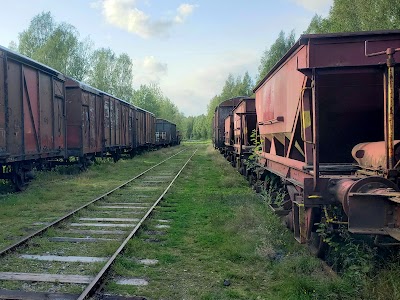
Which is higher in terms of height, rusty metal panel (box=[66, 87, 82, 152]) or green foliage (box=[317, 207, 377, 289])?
rusty metal panel (box=[66, 87, 82, 152])

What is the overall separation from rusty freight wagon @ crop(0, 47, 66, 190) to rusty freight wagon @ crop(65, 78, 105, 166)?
1464 millimetres

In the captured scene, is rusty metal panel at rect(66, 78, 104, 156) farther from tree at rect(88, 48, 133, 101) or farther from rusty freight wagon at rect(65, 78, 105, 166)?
tree at rect(88, 48, 133, 101)

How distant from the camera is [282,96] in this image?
6.72 meters

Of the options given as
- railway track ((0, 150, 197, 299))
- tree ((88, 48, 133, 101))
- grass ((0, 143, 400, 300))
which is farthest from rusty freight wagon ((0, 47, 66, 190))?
tree ((88, 48, 133, 101))

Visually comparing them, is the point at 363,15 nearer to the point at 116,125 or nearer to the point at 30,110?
the point at 116,125

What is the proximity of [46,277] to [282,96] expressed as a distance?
4.69 meters

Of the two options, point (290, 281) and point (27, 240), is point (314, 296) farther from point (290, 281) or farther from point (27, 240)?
point (27, 240)

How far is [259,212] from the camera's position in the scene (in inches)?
323

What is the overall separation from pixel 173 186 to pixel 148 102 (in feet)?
218

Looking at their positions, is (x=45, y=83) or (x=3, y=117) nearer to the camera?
(x=3, y=117)

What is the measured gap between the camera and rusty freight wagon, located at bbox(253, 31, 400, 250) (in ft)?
13.2

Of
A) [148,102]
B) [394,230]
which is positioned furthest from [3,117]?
[148,102]

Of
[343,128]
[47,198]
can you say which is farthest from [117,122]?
[343,128]

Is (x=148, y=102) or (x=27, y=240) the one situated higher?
(x=148, y=102)
